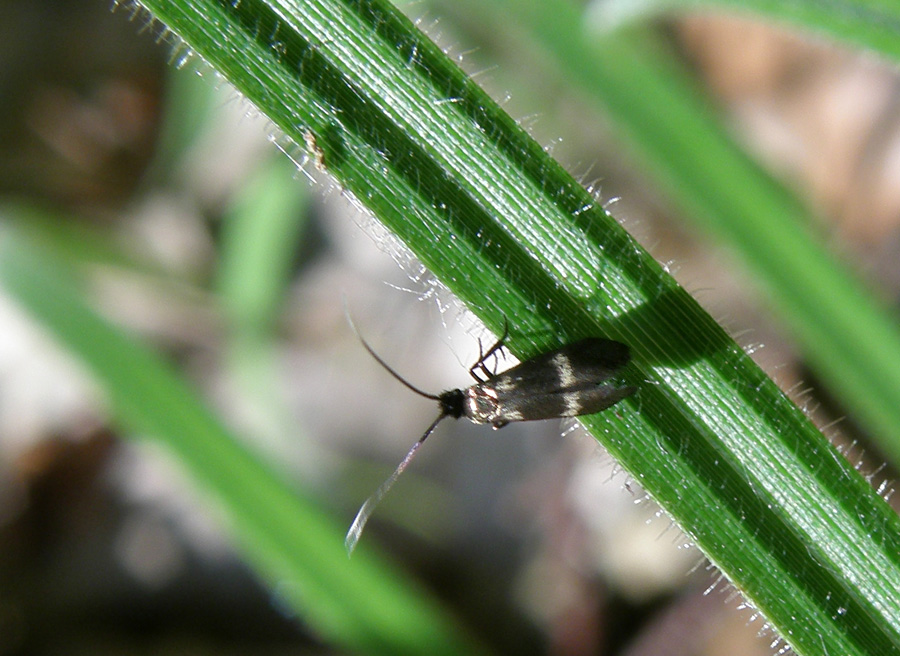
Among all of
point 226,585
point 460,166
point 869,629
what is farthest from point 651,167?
point 226,585

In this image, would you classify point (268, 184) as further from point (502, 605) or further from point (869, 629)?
point (869, 629)

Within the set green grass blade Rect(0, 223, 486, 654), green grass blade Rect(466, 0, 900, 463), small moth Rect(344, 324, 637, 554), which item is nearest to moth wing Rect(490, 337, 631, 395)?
small moth Rect(344, 324, 637, 554)

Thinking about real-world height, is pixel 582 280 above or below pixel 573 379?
above

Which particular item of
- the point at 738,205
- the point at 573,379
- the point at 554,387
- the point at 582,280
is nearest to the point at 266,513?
the point at 554,387

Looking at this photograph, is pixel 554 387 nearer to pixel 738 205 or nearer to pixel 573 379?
pixel 573 379

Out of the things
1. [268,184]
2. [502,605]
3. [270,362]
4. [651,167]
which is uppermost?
[268,184]

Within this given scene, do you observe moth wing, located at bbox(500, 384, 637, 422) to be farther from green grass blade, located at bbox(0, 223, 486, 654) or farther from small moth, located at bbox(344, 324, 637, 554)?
green grass blade, located at bbox(0, 223, 486, 654)
